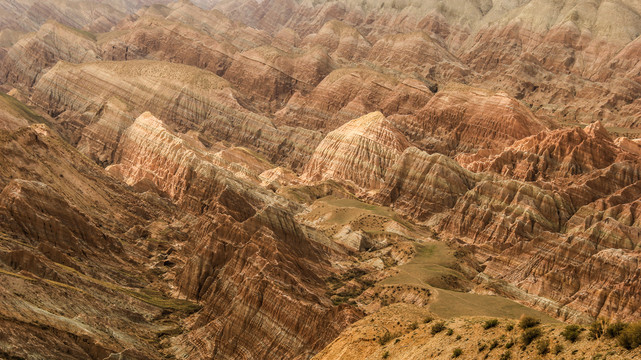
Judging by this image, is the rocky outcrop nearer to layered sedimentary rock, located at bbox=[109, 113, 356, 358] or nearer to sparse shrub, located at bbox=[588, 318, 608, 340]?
layered sedimentary rock, located at bbox=[109, 113, 356, 358]

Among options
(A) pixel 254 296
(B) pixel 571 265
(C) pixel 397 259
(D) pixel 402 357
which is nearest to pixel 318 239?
(C) pixel 397 259

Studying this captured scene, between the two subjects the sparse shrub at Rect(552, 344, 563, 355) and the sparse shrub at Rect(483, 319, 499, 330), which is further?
the sparse shrub at Rect(483, 319, 499, 330)

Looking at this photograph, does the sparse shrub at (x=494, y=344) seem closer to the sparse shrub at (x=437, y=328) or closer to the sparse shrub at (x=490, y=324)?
the sparse shrub at (x=490, y=324)

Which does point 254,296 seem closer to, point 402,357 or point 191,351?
point 191,351

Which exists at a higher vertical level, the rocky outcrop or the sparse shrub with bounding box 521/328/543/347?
the sparse shrub with bounding box 521/328/543/347

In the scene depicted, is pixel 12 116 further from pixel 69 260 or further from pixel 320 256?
pixel 69 260

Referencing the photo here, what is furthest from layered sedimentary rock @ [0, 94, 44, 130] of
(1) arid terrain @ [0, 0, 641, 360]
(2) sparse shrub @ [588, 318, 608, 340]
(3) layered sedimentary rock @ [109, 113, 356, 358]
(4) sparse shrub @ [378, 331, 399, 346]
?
(2) sparse shrub @ [588, 318, 608, 340]
